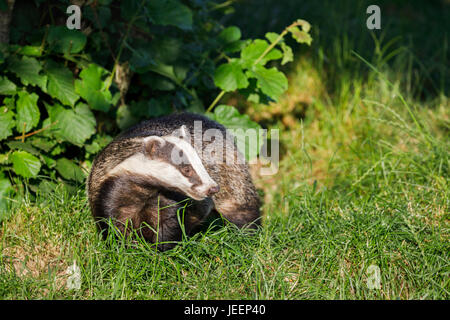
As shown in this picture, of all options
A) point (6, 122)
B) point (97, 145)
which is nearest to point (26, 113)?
point (6, 122)

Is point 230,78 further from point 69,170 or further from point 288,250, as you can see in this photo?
point 288,250

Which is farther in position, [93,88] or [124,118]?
[124,118]

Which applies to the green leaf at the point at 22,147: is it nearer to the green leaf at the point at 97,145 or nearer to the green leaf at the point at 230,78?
the green leaf at the point at 97,145

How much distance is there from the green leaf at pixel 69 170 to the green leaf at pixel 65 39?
0.89 m

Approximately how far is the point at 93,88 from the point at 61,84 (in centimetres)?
26

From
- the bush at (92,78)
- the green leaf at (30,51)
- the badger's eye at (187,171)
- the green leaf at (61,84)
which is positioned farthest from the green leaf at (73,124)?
the badger's eye at (187,171)

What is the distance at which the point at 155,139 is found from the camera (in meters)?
3.14

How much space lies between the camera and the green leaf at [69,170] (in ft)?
13.4

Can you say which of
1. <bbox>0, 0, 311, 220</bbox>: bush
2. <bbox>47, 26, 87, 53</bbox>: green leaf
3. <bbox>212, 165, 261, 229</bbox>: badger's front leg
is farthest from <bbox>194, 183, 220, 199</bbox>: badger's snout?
<bbox>47, 26, 87, 53</bbox>: green leaf

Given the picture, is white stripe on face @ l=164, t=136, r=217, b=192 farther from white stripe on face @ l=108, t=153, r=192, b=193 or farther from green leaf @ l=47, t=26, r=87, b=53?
green leaf @ l=47, t=26, r=87, b=53

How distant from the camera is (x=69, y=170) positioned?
13.5 ft

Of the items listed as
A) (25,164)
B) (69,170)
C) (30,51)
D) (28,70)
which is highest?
(30,51)

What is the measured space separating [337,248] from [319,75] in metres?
3.38
